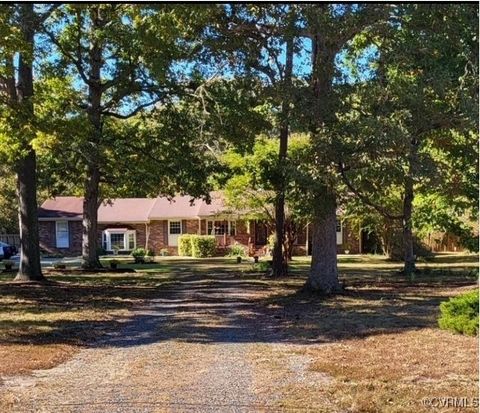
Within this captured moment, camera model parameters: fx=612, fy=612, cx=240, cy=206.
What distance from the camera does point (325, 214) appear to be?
14.5 metres

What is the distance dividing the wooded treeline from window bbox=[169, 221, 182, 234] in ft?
62.5

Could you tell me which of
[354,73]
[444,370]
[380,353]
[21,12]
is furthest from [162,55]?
[444,370]

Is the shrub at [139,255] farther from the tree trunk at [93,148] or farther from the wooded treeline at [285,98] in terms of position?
the wooded treeline at [285,98]

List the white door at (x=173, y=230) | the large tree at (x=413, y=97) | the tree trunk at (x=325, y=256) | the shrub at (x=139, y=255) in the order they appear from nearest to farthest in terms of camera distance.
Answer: the large tree at (x=413, y=97), the tree trunk at (x=325, y=256), the shrub at (x=139, y=255), the white door at (x=173, y=230)

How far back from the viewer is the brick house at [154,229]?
40219 mm

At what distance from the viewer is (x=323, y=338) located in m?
9.55

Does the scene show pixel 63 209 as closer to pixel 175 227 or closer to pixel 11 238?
pixel 11 238

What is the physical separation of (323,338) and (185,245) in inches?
1200

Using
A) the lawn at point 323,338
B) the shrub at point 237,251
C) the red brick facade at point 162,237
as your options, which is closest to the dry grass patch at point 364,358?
the lawn at point 323,338

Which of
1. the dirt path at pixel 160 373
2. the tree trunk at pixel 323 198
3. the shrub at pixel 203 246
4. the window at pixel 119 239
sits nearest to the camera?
the dirt path at pixel 160 373

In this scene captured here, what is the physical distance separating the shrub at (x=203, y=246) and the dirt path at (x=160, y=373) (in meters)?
26.2

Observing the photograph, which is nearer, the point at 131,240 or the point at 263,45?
the point at 263,45

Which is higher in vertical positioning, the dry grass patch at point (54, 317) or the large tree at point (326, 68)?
the large tree at point (326, 68)

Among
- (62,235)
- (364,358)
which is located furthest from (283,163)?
(62,235)
